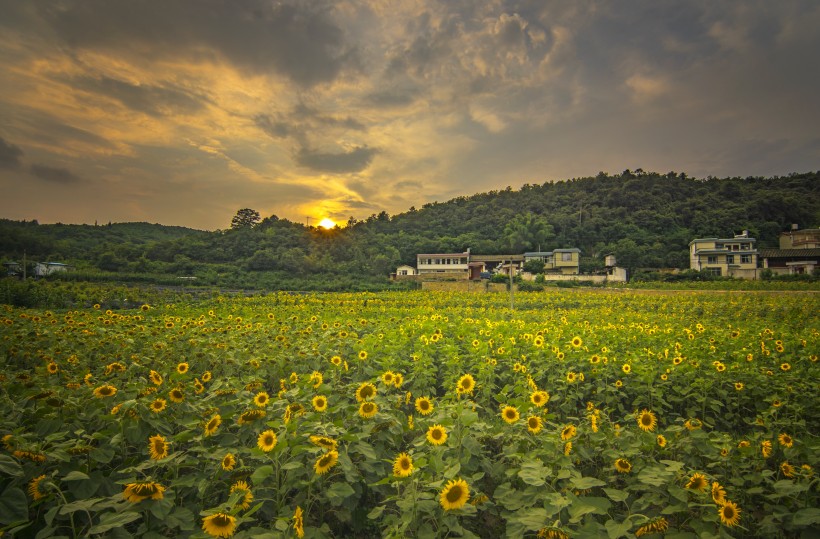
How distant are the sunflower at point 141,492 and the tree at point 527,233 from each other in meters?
59.2

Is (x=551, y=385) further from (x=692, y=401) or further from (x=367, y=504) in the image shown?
(x=367, y=504)

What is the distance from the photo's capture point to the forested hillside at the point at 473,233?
128ft

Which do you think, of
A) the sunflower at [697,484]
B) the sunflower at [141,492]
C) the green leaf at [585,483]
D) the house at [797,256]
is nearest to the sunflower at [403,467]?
the green leaf at [585,483]

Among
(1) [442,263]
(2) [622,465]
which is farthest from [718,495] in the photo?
(1) [442,263]

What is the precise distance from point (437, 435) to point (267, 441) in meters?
0.97

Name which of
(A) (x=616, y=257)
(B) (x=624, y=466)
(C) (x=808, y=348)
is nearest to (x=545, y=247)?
(A) (x=616, y=257)

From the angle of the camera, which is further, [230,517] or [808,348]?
[808,348]

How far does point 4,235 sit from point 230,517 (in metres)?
42.6

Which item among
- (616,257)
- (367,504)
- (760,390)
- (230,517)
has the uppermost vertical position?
(616,257)

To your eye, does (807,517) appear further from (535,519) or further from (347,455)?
(347,455)

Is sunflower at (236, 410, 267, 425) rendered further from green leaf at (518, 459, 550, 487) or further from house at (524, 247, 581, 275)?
house at (524, 247, 581, 275)

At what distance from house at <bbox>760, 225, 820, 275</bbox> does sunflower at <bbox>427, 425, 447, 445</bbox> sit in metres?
48.4

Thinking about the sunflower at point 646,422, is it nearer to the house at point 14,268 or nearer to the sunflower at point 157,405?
the sunflower at point 157,405

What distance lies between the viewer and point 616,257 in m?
49.0
